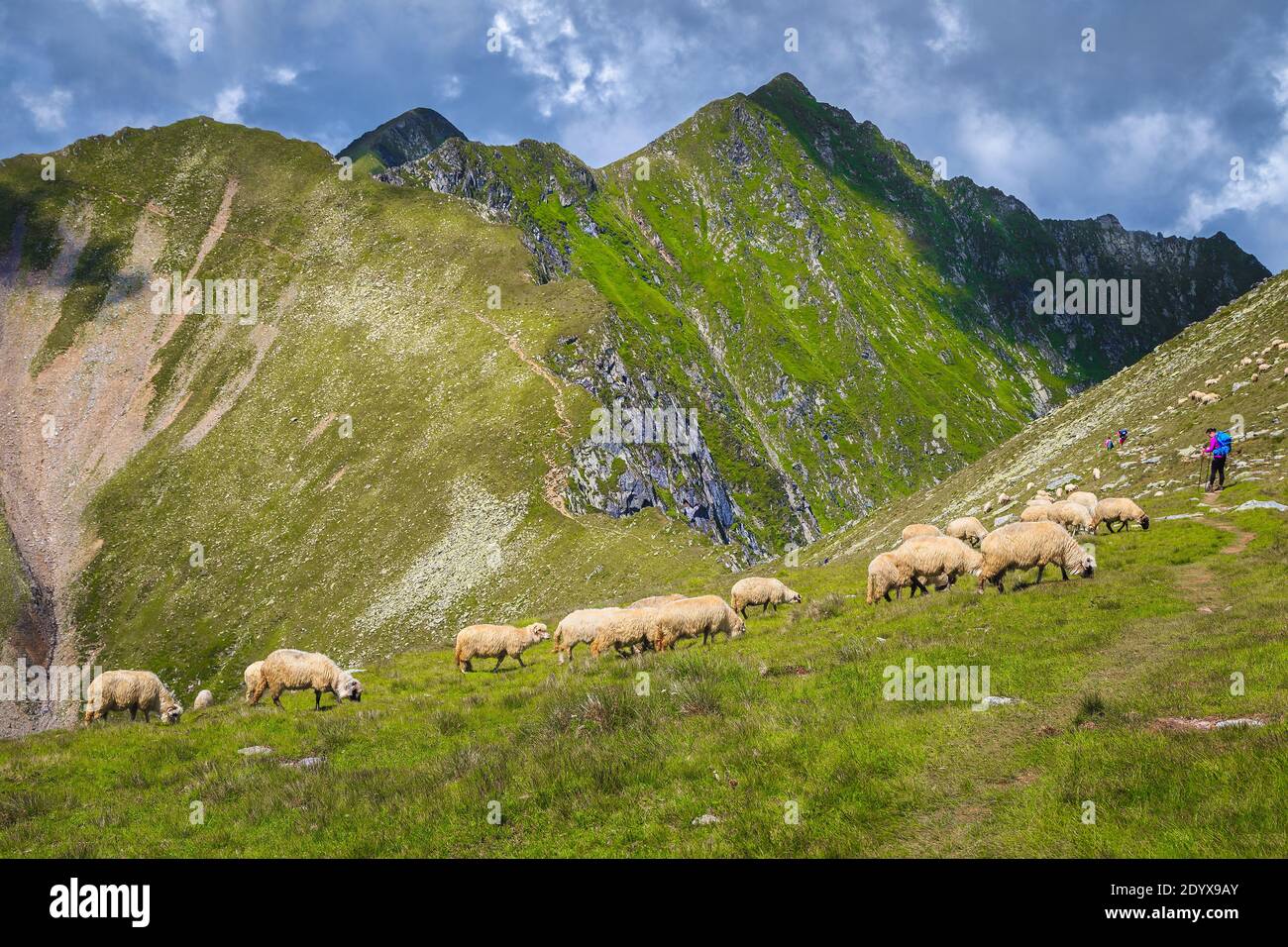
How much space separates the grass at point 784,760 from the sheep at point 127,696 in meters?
5.94

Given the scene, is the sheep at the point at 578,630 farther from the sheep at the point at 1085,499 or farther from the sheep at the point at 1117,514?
the sheep at the point at 1085,499

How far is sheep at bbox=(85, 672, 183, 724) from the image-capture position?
78.7 feet

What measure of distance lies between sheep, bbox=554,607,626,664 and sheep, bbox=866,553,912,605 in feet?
30.5

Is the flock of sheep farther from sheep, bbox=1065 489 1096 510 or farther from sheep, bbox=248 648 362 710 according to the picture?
sheep, bbox=1065 489 1096 510

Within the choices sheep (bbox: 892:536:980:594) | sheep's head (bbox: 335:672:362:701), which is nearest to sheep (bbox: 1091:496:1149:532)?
sheep (bbox: 892:536:980:594)

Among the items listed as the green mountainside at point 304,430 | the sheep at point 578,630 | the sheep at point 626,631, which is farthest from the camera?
the green mountainside at point 304,430

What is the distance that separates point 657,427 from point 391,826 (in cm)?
9834

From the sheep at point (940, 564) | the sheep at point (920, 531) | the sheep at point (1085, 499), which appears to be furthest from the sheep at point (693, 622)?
the sheep at point (1085, 499)

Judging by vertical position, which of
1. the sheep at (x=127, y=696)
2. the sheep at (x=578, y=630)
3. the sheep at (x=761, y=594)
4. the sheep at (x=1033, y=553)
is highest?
the sheep at (x=1033, y=553)

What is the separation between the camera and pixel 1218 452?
1103 inches

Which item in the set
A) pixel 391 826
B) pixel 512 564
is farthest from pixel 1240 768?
pixel 512 564

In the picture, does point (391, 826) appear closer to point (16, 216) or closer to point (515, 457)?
point (515, 457)

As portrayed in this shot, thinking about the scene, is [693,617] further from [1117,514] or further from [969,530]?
[1117,514]

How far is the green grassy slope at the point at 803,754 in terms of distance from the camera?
332 inches
